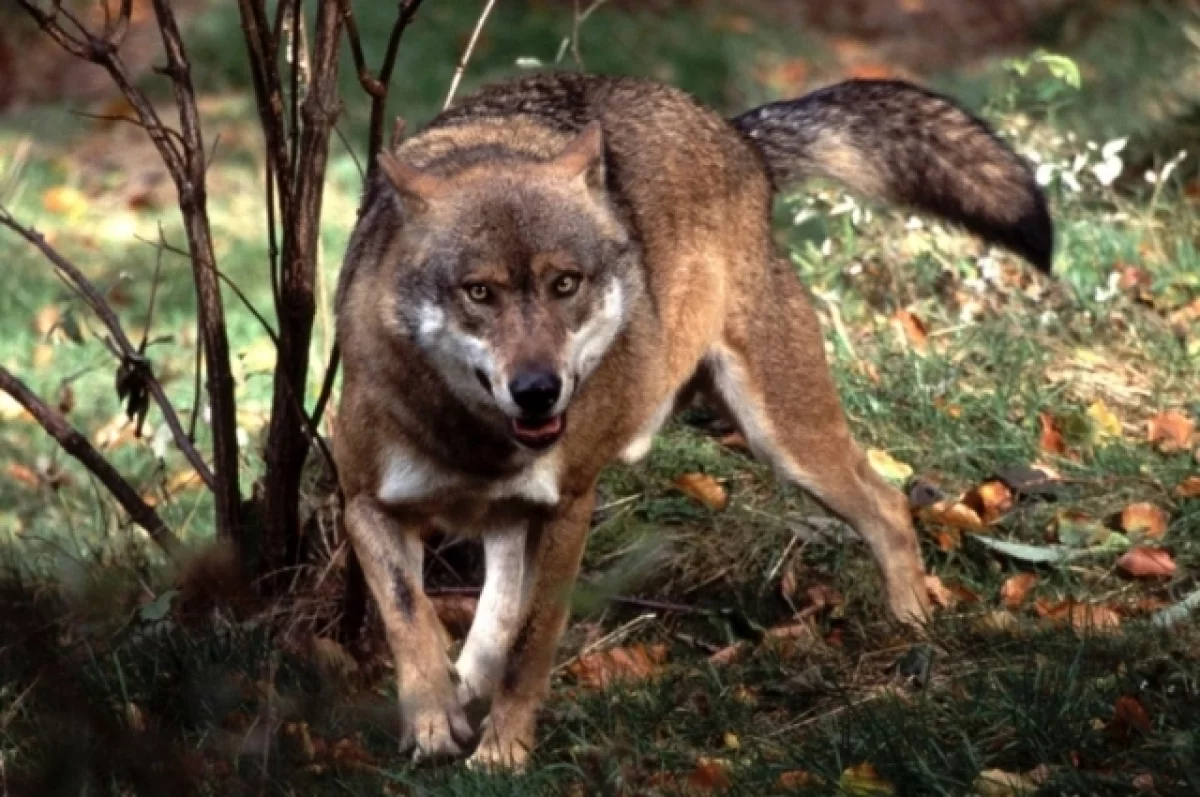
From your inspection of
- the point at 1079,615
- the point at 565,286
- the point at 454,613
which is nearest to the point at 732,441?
the point at 454,613

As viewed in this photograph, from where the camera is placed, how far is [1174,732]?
12.2 ft

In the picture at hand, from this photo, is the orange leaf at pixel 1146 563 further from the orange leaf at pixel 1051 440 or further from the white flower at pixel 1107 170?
the white flower at pixel 1107 170

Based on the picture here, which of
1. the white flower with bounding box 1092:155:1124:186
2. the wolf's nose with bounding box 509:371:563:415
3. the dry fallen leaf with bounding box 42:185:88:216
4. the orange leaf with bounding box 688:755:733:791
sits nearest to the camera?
the orange leaf with bounding box 688:755:733:791

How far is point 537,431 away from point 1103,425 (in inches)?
98.1

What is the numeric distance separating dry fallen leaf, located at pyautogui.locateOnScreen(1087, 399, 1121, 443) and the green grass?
0.08 feet

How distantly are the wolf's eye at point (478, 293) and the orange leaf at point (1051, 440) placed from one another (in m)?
2.36

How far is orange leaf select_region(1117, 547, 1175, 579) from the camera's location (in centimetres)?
540

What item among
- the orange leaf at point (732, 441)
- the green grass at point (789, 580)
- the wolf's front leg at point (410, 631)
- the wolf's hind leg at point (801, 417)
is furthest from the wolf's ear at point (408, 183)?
the orange leaf at point (732, 441)

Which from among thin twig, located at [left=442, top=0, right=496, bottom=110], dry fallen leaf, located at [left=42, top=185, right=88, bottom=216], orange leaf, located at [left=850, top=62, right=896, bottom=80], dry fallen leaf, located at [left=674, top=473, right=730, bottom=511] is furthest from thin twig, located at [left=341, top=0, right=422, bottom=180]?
orange leaf, located at [left=850, top=62, right=896, bottom=80]

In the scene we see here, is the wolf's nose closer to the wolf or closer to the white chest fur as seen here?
the wolf

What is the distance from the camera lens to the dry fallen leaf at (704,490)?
6095mm

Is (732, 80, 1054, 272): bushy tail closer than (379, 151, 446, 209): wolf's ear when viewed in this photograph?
No

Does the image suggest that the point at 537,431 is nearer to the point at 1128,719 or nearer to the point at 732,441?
the point at 1128,719

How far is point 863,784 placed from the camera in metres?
3.86
